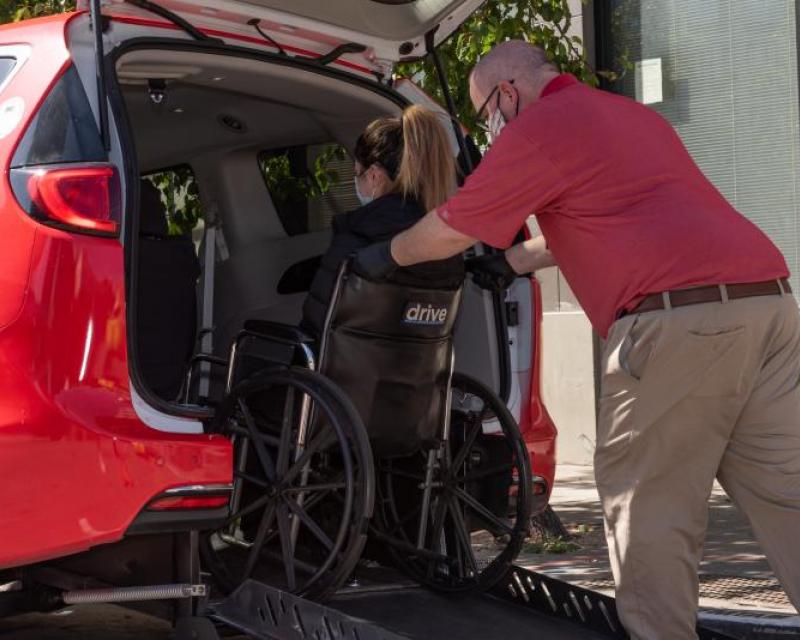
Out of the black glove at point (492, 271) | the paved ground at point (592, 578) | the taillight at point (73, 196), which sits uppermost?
the taillight at point (73, 196)

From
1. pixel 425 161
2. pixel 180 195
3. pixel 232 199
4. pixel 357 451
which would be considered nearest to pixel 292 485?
pixel 357 451

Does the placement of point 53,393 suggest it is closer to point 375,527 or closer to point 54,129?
point 54,129

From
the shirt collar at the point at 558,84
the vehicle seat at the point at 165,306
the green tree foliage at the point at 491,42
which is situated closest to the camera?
the shirt collar at the point at 558,84

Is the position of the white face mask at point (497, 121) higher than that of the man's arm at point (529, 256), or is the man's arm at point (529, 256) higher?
the white face mask at point (497, 121)

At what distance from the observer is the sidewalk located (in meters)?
5.61

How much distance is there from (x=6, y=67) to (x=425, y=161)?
4.39ft

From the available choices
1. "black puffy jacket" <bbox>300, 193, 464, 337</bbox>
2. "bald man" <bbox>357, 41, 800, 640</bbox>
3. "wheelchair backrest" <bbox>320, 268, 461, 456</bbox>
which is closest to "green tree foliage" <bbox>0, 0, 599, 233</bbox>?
"black puffy jacket" <bbox>300, 193, 464, 337</bbox>

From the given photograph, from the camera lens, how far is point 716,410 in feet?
12.3

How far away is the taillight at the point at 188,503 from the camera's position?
364 cm

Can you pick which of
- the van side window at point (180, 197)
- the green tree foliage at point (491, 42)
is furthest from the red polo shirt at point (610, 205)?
the green tree foliage at point (491, 42)

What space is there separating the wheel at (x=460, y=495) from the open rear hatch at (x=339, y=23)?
1100 millimetres

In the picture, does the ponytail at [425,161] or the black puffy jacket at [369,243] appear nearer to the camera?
the black puffy jacket at [369,243]

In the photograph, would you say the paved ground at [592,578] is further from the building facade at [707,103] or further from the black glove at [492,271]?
the building facade at [707,103]

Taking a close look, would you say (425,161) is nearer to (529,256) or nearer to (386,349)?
(529,256)
